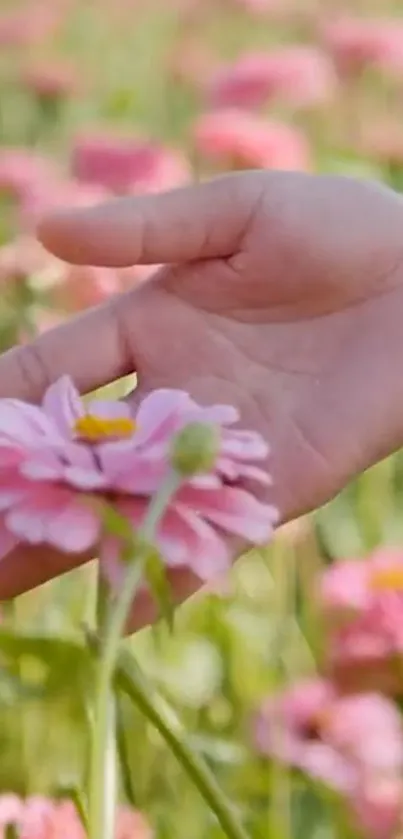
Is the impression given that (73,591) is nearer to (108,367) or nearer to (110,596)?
(108,367)

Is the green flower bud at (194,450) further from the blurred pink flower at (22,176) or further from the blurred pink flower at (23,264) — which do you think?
the blurred pink flower at (22,176)

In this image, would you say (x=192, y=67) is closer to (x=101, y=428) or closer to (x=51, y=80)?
(x=51, y=80)

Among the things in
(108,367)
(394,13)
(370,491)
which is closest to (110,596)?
(108,367)

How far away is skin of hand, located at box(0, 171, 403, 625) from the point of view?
0.42 meters

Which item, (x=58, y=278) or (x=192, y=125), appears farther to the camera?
(x=192, y=125)

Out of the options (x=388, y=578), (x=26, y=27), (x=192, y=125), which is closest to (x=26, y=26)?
(x=26, y=27)

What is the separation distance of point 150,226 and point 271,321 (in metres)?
0.07

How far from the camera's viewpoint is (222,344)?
0.45 metres

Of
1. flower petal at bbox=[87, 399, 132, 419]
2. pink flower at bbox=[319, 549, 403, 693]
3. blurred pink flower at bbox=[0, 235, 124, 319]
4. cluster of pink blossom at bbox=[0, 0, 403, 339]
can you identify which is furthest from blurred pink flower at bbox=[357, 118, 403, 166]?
flower petal at bbox=[87, 399, 132, 419]

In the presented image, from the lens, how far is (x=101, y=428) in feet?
1.01

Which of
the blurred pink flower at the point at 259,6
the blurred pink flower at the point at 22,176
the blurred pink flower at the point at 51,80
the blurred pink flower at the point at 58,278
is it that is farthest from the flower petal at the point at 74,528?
the blurred pink flower at the point at 259,6

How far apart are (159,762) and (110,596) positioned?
0.89ft

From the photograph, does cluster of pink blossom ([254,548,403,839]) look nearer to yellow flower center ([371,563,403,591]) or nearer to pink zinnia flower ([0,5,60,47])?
yellow flower center ([371,563,403,591])

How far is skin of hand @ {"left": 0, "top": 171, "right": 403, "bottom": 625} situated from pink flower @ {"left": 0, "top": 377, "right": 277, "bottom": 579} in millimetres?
106
